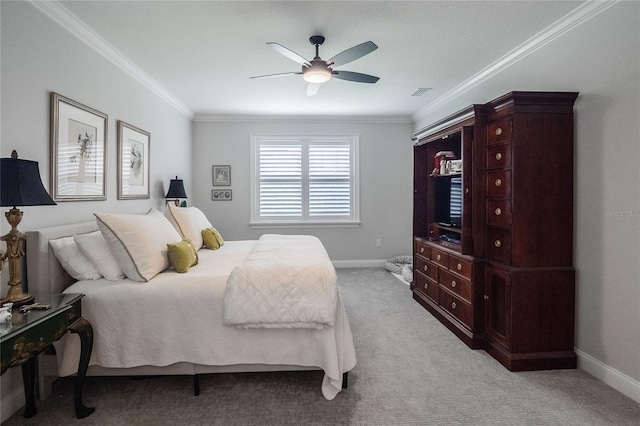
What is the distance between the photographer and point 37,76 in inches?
83.1

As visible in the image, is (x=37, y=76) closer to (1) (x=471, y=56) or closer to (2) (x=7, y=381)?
(2) (x=7, y=381)

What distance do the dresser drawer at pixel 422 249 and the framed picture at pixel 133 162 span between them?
3229 mm

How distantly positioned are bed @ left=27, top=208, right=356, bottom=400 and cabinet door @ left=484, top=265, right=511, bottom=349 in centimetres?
126

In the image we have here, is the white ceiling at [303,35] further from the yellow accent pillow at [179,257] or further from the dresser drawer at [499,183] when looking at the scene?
the yellow accent pillow at [179,257]

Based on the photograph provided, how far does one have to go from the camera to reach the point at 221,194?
5406 mm

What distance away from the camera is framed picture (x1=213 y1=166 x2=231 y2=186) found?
17.7 ft

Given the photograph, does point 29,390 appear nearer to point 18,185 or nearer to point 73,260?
point 73,260

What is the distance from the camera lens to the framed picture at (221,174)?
5383 mm

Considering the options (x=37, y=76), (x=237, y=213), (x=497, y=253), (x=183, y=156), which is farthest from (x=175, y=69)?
(x=497, y=253)

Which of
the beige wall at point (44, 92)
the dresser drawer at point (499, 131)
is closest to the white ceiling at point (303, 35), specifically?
the beige wall at point (44, 92)

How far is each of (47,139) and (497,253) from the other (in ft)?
11.2

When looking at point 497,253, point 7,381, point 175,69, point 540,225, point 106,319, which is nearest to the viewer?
point 7,381

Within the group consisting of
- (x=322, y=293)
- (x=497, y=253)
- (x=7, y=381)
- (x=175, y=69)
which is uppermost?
(x=175, y=69)

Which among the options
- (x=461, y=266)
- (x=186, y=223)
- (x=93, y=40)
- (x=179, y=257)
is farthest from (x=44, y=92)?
(x=461, y=266)
